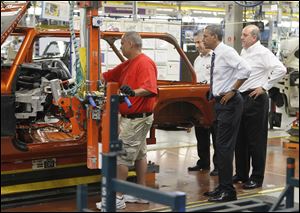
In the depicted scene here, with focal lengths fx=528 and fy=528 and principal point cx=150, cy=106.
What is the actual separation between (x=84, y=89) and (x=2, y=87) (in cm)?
78

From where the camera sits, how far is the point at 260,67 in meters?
6.16

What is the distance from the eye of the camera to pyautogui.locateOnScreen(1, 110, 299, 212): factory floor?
5.36 meters

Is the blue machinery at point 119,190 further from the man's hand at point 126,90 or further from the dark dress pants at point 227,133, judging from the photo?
the dark dress pants at point 227,133

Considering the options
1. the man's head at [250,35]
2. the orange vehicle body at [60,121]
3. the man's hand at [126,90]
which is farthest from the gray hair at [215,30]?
the man's hand at [126,90]

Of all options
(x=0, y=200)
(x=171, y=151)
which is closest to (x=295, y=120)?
(x=0, y=200)

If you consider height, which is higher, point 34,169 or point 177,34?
point 177,34

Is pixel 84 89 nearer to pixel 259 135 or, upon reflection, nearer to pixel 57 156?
pixel 57 156

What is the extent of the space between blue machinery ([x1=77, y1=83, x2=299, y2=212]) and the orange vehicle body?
91 cm

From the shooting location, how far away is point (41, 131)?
646cm

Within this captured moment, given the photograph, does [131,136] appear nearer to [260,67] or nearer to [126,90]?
[126,90]

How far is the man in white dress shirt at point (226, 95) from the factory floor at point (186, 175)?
0.39m

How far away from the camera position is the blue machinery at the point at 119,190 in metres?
3.81

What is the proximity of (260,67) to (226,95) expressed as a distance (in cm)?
93

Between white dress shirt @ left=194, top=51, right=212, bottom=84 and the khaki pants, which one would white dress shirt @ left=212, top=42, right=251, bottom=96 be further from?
white dress shirt @ left=194, top=51, right=212, bottom=84
